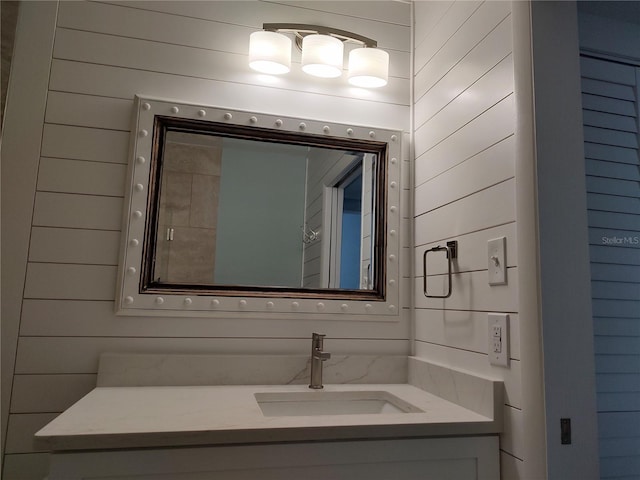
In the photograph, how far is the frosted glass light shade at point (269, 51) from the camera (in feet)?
5.39

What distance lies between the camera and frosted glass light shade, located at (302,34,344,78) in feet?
5.49

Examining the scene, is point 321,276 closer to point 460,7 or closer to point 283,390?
point 283,390

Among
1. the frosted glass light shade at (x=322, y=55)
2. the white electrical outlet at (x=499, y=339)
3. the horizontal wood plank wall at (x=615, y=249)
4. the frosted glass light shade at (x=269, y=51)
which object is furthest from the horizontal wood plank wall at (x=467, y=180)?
the horizontal wood plank wall at (x=615, y=249)

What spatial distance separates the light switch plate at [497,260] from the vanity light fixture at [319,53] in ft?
2.72

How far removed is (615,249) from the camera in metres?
1.78

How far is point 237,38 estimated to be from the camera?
67.6 inches

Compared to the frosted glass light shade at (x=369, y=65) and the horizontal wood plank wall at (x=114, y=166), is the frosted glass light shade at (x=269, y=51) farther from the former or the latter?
the frosted glass light shade at (x=369, y=65)

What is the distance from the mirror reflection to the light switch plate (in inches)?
21.0

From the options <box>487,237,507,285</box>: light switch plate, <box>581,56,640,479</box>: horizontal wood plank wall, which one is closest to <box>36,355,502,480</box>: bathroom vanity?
<box>487,237,507,285</box>: light switch plate

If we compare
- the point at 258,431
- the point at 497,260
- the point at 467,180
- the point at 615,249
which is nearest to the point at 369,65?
the point at 467,180

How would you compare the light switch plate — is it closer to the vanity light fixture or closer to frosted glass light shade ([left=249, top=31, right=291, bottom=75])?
the vanity light fixture

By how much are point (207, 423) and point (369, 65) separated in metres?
1.33

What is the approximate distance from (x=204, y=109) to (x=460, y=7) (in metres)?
0.92

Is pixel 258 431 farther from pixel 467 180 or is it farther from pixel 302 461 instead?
pixel 467 180
